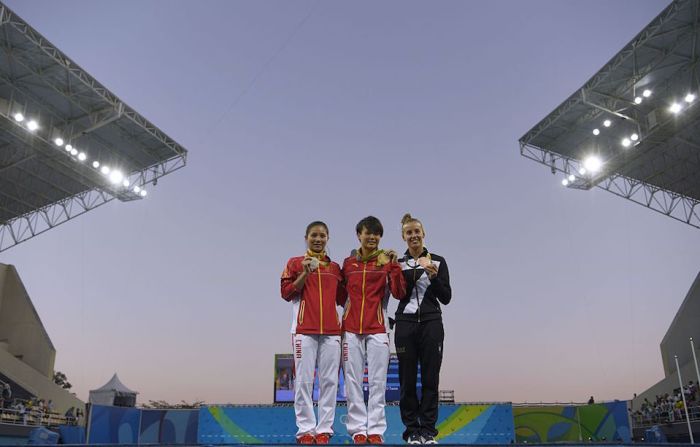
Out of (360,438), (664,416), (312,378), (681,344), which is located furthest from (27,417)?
(681,344)

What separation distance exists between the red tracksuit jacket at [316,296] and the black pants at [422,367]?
58cm

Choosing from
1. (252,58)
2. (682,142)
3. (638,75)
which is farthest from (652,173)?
(252,58)

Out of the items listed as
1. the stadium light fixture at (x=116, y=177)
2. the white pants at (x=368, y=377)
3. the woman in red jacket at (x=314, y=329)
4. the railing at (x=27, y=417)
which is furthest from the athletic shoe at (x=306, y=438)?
the stadium light fixture at (x=116, y=177)

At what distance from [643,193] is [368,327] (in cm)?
2393

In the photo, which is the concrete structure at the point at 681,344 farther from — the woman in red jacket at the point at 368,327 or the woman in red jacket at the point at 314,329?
the woman in red jacket at the point at 314,329

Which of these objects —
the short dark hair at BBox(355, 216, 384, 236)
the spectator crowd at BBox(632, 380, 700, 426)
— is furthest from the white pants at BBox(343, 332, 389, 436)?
the spectator crowd at BBox(632, 380, 700, 426)

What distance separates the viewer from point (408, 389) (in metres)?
4.57

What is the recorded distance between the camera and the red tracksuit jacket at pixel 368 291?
15.0 ft

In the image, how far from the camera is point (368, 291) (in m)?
4.68

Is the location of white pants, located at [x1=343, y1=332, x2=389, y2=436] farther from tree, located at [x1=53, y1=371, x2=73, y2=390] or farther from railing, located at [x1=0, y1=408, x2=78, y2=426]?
tree, located at [x1=53, y1=371, x2=73, y2=390]

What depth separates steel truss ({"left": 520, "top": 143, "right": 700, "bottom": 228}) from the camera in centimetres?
2408

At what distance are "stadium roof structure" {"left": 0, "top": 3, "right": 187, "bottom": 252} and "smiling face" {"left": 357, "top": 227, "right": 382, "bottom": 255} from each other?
15.6 meters

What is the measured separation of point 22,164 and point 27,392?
29.5 feet

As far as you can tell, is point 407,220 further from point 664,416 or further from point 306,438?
point 664,416
